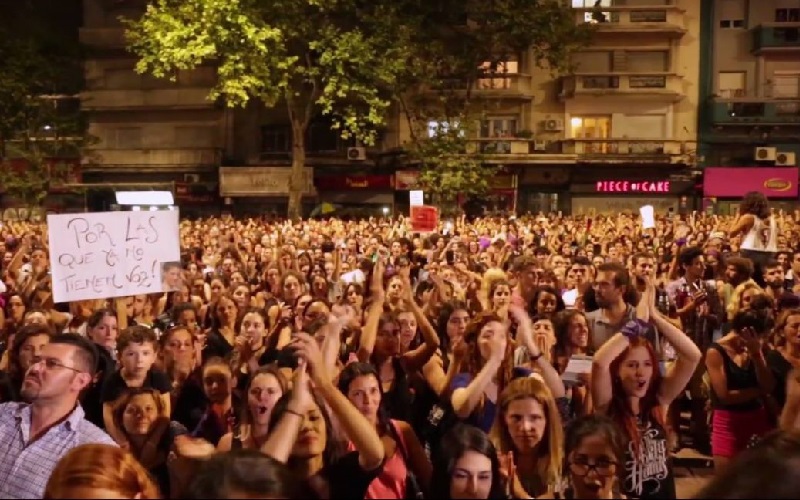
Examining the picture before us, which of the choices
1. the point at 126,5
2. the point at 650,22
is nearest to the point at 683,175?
the point at 650,22

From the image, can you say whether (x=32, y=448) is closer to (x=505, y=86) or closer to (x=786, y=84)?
(x=505, y=86)

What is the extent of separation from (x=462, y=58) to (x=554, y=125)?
5.15 metres

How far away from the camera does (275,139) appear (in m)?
34.8

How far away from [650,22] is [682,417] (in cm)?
2706

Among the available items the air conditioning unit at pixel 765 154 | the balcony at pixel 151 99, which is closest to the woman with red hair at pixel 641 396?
the air conditioning unit at pixel 765 154

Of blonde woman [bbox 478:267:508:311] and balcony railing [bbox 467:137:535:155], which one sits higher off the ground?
balcony railing [bbox 467:137:535:155]

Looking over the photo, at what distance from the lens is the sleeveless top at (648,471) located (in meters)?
3.55

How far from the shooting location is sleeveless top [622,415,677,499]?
11.6 feet

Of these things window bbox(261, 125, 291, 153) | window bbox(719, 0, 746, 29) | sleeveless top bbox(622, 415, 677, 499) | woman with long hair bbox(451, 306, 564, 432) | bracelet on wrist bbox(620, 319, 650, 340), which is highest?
window bbox(719, 0, 746, 29)

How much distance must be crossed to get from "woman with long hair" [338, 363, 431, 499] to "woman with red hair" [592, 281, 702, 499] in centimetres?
86

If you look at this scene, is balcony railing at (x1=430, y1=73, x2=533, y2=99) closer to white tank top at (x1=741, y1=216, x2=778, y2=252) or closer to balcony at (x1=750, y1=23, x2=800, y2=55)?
balcony at (x1=750, y1=23, x2=800, y2=55)

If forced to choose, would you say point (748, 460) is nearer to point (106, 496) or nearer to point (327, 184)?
point (106, 496)

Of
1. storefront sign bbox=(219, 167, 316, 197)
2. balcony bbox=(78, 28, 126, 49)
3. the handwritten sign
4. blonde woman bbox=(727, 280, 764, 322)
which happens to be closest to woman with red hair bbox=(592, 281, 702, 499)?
blonde woman bbox=(727, 280, 764, 322)

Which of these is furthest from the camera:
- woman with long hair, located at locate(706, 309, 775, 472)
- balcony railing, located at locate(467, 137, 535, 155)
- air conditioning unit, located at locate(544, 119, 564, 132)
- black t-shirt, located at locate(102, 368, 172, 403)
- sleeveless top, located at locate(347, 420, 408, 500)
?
air conditioning unit, located at locate(544, 119, 564, 132)
